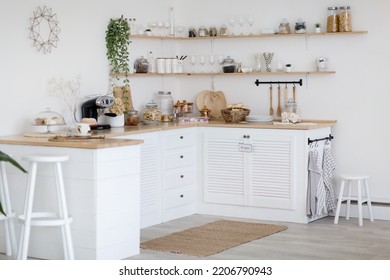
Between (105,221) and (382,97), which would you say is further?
(382,97)

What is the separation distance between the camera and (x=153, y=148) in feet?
25.0

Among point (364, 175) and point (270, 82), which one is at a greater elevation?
point (270, 82)

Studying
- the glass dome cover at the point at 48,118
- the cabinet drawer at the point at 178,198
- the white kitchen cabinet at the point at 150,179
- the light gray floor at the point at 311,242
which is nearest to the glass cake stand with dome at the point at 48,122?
the glass dome cover at the point at 48,118

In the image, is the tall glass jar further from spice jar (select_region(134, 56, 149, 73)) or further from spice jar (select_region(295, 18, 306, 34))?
spice jar (select_region(295, 18, 306, 34))

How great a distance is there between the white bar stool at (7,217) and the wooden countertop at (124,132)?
1.03ft

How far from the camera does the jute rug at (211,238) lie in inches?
263

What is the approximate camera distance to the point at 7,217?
6.27 m

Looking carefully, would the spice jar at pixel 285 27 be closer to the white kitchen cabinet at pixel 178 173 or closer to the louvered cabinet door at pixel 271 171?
the louvered cabinet door at pixel 271 171

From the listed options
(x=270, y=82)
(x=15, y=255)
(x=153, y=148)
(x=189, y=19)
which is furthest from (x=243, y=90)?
(x=15, y=255)

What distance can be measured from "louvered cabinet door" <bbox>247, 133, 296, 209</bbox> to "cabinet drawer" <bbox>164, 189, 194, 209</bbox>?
612 millimetres

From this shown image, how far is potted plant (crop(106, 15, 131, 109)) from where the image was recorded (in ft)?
26.1

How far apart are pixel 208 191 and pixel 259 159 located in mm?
672
